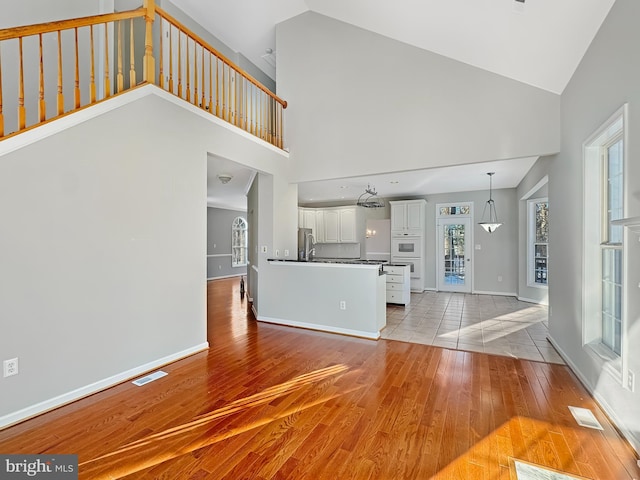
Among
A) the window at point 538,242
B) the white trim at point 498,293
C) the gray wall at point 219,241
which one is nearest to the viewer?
the window at point 538,242

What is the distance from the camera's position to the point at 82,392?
247 centimetres

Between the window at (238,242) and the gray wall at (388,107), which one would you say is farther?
the window at (238,242)

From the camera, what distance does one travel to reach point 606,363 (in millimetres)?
2283

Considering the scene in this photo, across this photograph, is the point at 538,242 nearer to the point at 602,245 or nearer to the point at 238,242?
the point at 602,245

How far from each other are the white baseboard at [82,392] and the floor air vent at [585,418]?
358 cm

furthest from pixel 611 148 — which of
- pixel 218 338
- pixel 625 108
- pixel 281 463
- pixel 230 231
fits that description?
pixel 230 231

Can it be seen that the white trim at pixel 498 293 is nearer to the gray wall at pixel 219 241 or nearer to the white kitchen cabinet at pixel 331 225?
the white kitchen cabinet at pixel 331 225

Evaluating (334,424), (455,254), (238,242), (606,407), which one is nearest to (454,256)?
(455,254)

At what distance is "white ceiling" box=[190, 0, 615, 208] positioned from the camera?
2.58 meters

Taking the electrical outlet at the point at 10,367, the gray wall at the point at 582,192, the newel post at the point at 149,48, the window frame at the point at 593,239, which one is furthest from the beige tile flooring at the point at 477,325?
the newel post at the point at 149,48

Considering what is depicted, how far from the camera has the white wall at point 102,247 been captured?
2154 millimetres

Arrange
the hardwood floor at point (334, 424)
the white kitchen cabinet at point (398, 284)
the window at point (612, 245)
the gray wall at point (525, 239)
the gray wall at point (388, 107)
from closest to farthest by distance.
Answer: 1. the hardwood floor at point (334, 424)
2. the window at point (612, 245)
3. the gray wall at point (388, 107)
4. the gray wall at point (525, 239)
5. the white kitchen cabinet at point (398, 284)

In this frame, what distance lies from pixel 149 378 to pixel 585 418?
3.61m

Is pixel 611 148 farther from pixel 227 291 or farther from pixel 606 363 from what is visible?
pixel 227 291
